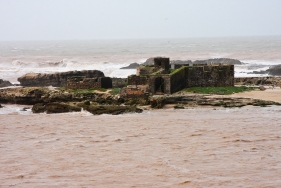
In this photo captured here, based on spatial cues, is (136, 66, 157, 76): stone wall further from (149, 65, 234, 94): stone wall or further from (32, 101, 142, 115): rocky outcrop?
(32, 101, 142, 115): rocky outcrop

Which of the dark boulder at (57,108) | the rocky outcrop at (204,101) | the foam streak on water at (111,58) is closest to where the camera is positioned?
the rocky outcrop at (204,101)

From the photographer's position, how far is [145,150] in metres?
15.1

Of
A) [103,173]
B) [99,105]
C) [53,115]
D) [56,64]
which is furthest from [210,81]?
[56,64]

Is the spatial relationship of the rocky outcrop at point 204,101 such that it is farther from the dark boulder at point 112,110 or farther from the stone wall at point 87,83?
the stone wall at point 87,83

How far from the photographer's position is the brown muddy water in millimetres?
12016

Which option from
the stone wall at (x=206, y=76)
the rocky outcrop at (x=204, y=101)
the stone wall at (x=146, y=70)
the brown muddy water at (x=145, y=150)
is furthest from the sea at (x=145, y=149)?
the stone wall at (x=146, y=70)

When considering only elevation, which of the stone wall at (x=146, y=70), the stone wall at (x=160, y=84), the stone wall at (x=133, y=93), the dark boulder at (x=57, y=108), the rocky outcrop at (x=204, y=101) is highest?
the stone wall at (x=146, y=70)

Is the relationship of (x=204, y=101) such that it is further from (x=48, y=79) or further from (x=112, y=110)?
(x=48, y=79)

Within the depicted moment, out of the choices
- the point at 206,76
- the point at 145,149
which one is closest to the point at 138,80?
the point at 206,76

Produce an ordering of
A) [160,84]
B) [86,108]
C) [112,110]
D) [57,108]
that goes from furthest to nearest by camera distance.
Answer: [160,84] < [57,108] < [86,108] < [112,110]

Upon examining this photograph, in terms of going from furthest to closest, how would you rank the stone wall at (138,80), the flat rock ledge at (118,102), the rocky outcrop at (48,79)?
1. the rocky outcrop at (48,79)
2. the stone wall at (138,80)
3. the flat rock ledge at (118,102)

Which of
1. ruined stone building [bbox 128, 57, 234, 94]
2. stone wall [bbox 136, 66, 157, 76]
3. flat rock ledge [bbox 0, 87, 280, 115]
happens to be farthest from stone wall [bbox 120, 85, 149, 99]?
stone wall [bbox 136, 66, 157, 76]

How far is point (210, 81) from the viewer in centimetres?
2922

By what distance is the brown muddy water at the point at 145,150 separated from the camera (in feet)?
39.4
